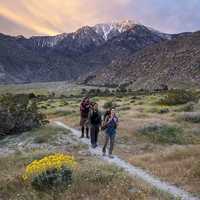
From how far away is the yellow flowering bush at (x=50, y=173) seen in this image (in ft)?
38.8

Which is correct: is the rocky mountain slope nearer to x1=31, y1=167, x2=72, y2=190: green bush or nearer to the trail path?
the trail path

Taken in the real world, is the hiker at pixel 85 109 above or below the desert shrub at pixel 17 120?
above

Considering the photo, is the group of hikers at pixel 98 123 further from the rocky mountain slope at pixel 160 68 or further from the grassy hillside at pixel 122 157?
the rocky mountain slope at pixel 160 68

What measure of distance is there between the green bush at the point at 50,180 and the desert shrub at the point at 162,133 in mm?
12016

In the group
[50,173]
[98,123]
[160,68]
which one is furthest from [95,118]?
[160,68]

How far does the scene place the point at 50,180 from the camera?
11859mm

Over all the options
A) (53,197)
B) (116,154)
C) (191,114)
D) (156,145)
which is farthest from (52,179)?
(191,114)

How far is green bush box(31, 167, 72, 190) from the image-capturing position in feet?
38.5

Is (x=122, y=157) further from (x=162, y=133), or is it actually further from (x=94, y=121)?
(x=162, y=133)

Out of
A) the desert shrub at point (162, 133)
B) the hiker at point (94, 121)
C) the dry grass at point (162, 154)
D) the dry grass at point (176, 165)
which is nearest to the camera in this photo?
the dry grass at point (176, 165)

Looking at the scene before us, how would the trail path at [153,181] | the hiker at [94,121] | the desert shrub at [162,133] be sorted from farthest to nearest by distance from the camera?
the desert shrub at [162,133] → the hiker at [94,121] → the trail path at [153,181]

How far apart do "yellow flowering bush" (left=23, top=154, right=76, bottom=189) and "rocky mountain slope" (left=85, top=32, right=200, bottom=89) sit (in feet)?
292

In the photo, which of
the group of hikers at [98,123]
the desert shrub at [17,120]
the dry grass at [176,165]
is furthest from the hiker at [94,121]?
the desert shrub at [17,120]

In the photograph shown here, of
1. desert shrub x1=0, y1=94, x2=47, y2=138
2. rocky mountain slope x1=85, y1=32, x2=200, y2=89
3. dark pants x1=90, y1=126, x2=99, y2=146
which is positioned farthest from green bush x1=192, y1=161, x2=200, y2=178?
rocky mountain slope x1=85, y1=32, x2=200, y2=89
